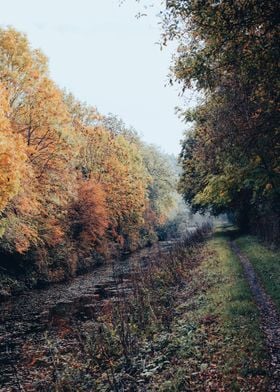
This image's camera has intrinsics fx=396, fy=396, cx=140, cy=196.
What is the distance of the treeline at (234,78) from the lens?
11188 mm

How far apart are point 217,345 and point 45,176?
2505cm

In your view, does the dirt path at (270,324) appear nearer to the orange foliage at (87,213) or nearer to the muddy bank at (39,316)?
the muddy bank at (39,316)

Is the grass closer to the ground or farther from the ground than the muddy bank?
farther from the ground

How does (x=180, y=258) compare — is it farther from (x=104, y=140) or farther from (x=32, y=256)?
(x=104, y=140)

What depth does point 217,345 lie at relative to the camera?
1177 centimetres

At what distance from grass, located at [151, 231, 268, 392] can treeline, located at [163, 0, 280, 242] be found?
6.27 meters

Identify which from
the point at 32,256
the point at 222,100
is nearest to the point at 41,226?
the point at 32,256

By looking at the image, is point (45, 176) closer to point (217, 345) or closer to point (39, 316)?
point (39, 316)

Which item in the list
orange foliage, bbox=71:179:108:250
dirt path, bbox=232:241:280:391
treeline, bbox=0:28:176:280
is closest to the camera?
dirt path, bbox=232:241:280:391

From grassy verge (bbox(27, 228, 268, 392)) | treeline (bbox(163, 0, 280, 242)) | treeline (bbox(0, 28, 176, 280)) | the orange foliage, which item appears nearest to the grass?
grassy verge (bbox(27, 228, 268, 392))

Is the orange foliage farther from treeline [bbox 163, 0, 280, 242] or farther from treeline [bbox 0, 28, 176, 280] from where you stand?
treeline [bbox 163, 0, 280, 242]

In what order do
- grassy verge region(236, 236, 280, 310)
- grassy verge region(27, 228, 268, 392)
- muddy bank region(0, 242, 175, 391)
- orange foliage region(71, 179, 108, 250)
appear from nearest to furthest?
grassy verge region(27, 228, 268, 392) → muddy bank region(0, 242, 175, 391) → grassy verge region(236, 236, 280, 310) → orange foliage region(71, 179, 108, 250)

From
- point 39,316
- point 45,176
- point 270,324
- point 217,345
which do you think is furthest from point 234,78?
point 45,176

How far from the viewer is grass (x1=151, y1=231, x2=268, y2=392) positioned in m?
9.66
